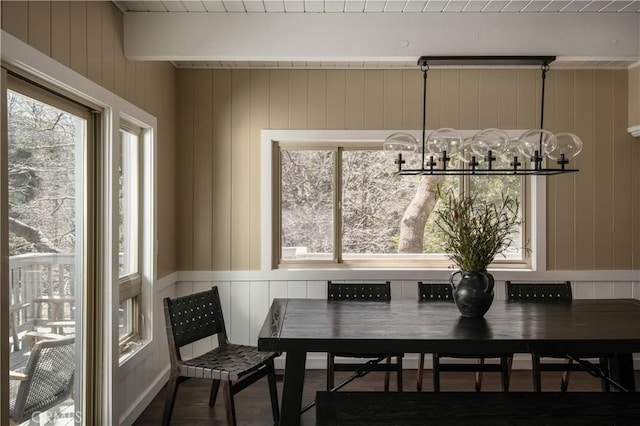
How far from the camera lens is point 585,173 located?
4590 millimetres

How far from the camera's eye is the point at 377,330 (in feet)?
9.11

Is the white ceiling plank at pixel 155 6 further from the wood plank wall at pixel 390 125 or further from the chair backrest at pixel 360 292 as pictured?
the chair backrest at pixel 360 292

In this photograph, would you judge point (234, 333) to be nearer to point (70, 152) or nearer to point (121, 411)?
point (121, 411)

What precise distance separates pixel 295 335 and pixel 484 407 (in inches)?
38.2

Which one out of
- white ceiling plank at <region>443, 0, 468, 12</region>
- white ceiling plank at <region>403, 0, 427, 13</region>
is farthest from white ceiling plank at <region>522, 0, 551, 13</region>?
white ceiling plank at <region>403, 0, 427, 13</region>

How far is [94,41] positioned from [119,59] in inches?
14.3

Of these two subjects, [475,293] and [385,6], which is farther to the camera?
[385,6]

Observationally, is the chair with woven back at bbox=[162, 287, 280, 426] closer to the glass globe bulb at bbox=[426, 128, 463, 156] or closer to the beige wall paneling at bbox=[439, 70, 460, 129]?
the glass globe bulb at bbox=[426, 128, 463, 156]

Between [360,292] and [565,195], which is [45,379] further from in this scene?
[565,195]

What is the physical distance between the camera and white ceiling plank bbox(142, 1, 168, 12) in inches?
126

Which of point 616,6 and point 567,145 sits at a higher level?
point 616,6

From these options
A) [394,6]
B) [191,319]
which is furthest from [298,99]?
[191,319]

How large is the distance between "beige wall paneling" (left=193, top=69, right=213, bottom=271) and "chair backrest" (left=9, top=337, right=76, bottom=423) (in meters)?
1.85

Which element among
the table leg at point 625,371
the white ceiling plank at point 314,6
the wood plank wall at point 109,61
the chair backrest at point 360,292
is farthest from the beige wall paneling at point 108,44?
the table leg at point 625,371
